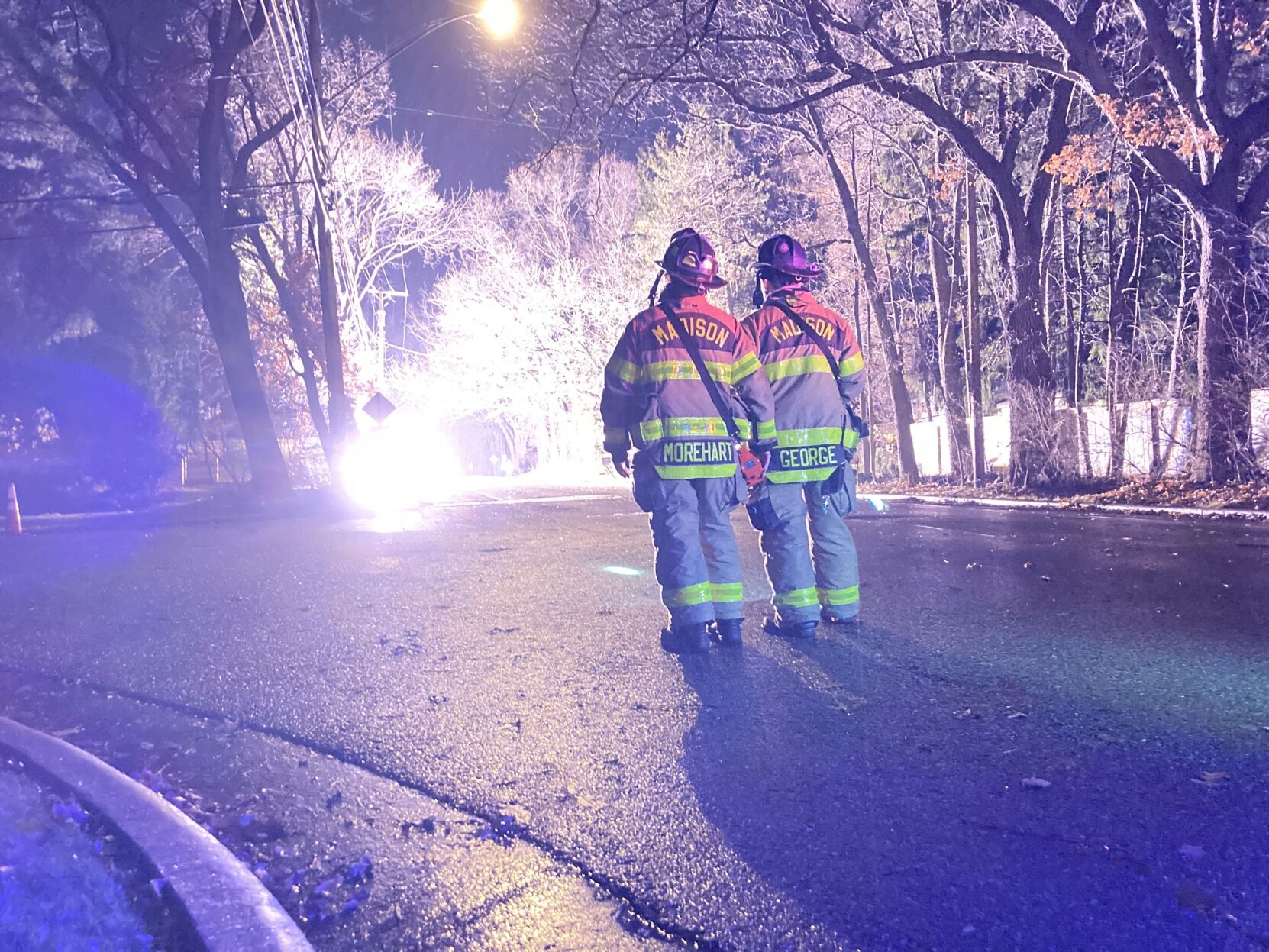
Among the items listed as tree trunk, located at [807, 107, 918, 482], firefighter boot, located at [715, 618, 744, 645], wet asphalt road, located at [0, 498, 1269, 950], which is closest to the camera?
wet asphalt road, located at [0, 498, 1269, 950]

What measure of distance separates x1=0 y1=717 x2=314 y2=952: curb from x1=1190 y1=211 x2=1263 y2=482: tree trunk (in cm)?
1315

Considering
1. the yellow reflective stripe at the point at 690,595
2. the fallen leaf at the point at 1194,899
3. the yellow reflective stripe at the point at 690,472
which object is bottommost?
the fallen leaf at the point at 1194,899

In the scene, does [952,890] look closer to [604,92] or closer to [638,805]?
[638,805]

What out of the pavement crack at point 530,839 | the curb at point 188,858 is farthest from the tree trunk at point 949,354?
the curb at point 188,858

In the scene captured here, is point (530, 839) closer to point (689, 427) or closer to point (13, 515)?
point (689, 427)

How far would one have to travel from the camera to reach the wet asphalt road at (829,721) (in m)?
2.63

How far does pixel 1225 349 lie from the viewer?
502 inches

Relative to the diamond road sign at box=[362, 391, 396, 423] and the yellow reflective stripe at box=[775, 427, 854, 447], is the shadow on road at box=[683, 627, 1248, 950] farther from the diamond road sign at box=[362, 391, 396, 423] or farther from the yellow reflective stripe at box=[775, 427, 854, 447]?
the diamond road sign at box=[362, 391, 396, 423]

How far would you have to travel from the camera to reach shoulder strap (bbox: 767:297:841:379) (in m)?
5.67

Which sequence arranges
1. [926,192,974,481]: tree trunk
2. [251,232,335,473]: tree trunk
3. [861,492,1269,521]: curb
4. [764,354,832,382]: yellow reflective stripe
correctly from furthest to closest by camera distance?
[251,232,335,473]: tree trunk < [926,192,974,481]: tree trunk < [861,492,1269,521]: curb < [764,354,832,382]: yellow reflective stripe

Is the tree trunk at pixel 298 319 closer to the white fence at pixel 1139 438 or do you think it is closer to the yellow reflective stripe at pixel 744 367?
the white fence at pixel 1139 438

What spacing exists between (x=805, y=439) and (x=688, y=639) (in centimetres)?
133

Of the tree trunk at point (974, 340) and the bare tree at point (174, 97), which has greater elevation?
the bare tree at point (174, 97)

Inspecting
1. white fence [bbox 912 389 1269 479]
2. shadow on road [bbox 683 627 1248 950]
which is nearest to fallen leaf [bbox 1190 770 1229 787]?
shadow on road [bbox 683 627 1248 950]
